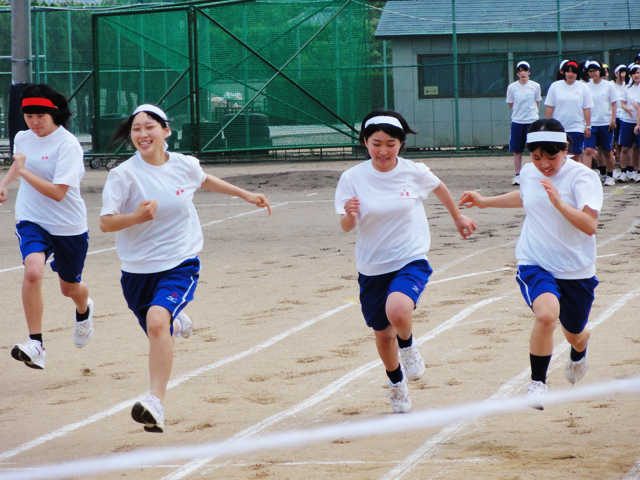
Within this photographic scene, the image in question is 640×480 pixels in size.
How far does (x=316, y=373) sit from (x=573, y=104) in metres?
10.3

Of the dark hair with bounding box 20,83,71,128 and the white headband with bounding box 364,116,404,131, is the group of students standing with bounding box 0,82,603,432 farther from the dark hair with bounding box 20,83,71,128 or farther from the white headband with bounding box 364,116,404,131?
the dark hair with bounding box 20,83,71,128

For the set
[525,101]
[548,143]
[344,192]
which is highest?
[525,101]

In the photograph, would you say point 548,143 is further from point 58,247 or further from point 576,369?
point 58,247

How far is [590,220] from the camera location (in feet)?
15.6

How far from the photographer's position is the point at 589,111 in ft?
49.1

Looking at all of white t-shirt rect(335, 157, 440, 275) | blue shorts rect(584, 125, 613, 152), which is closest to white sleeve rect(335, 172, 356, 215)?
white t-shirt rect(335, 157, 440, 275)

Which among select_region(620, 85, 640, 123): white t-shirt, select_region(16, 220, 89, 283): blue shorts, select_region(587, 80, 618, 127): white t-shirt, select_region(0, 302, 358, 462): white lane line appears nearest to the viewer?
select_region(0, 302, 358, 462): white lane line

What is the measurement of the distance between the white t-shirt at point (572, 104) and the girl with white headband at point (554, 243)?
1034 centimetres

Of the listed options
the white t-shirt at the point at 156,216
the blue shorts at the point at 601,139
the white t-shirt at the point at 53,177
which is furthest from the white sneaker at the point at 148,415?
the blue shorts at the point at 601,139

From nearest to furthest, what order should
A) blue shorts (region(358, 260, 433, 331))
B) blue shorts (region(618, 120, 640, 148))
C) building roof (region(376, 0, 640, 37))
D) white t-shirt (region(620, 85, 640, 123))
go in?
blue shorts (region(358, 260, 433, 331)) < white t-shirt (region(620, 85, 640, 123)) < blue shorts (region(618, 120, 640, 148)) < building roof (region(376, 0, 640, 37))

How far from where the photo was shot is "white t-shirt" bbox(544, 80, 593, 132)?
48.7 ft

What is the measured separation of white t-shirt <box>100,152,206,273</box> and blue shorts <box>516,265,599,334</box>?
194cm

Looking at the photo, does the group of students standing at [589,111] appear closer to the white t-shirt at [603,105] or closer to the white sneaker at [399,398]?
the white t-shirt at [603,105]

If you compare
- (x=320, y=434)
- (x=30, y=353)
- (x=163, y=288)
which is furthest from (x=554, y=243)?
(x=30, y=353)
